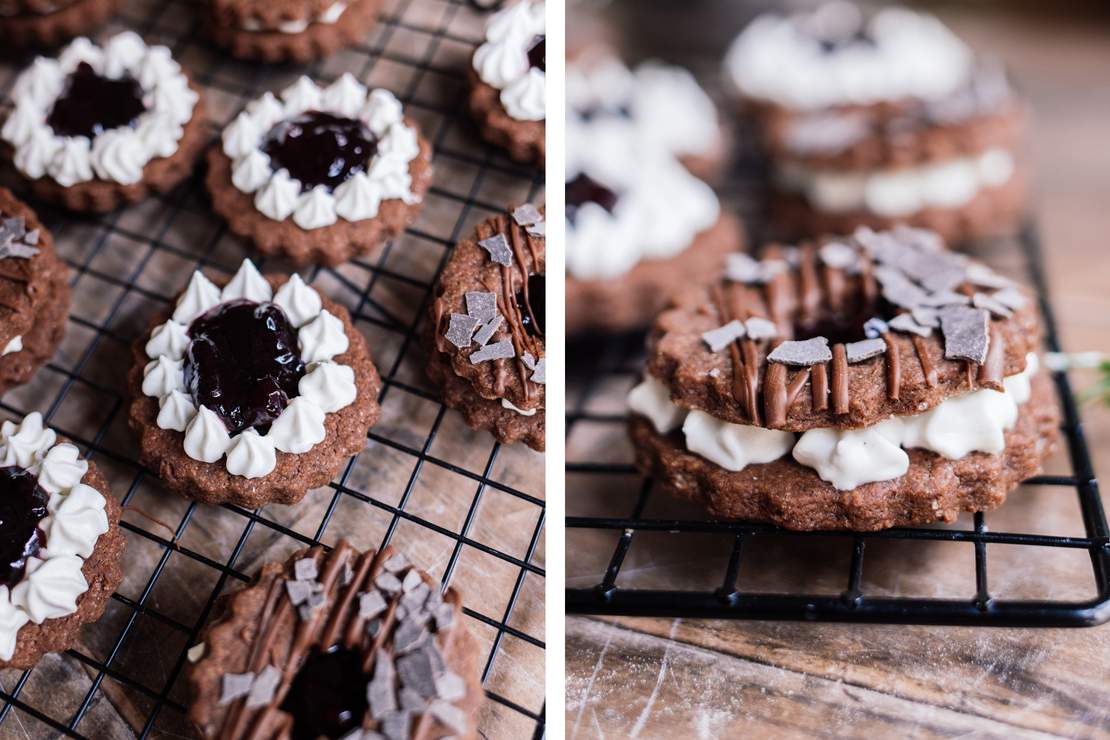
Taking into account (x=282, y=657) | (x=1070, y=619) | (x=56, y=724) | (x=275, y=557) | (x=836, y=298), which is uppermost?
(x=836, y=298)

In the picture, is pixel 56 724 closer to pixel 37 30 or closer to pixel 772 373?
pixel 772 373

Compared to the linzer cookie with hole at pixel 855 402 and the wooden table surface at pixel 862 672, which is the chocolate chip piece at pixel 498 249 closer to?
the linzer cookie with hole at pixel 855 402

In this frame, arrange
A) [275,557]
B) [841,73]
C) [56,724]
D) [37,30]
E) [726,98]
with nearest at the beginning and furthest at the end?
[56,724] → [275,557] → [37,30] → [841,73] → [726,98]

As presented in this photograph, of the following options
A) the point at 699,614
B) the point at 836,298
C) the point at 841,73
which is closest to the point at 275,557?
the point at 699,614

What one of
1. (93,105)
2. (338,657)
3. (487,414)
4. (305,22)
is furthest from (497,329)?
(93,105)

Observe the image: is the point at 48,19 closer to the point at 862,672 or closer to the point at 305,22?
the point at 305,22

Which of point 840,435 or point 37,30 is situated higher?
point 840,435

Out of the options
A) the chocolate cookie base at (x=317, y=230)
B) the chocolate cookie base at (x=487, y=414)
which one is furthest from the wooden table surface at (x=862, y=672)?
the chocolate cookie base at (x=317, y=230)
